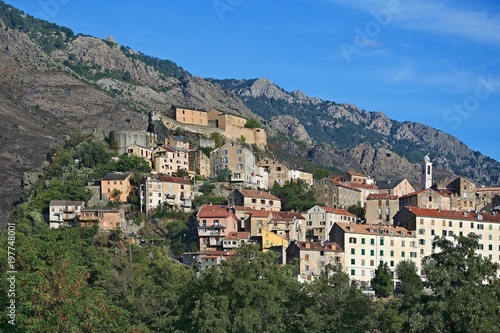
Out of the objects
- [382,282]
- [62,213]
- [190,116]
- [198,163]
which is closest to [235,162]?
[198,163]

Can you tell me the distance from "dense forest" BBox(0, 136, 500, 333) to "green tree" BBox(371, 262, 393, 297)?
71.7 ft

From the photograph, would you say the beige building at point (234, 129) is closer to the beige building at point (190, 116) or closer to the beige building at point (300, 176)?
the beige building at point (190, 116)

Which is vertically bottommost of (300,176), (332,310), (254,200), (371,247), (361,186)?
(332,310)

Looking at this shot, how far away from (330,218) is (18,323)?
62.1 m

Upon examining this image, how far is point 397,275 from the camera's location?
9556cm

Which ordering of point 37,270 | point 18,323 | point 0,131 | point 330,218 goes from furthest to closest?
1. point 0,131
2. point 330,218
3. point 37,270
4. point 18,323

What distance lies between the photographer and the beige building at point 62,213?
10794 cm

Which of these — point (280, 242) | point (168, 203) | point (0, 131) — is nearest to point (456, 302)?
point (280, 242)

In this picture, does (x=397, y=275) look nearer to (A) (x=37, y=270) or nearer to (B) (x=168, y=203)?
(B) (x=168, y=203)

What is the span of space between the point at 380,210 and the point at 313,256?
75.4ft

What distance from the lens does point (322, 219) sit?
110 m

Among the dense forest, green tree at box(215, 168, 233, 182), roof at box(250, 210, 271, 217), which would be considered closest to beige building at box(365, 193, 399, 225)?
roof at box(250, 210, 271, 217)

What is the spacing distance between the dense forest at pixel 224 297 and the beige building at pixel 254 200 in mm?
31819

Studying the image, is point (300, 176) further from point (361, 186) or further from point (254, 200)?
point (254, 200)
